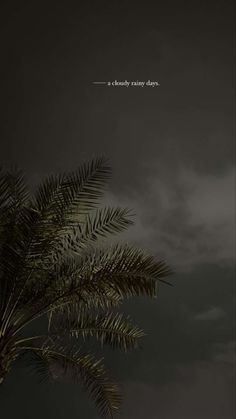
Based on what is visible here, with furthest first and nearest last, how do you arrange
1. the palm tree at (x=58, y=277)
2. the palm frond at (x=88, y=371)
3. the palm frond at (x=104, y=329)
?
the palm frond at (x=104, y=329)
the palm frond at (x=88, y=371)
the palm tree at (x=58, y=277)

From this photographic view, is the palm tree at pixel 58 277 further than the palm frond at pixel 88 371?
No

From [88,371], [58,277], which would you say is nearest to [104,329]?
[88,371]

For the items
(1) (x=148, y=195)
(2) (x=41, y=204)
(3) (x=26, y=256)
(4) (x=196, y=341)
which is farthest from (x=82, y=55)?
(4) (x=196, y=341)

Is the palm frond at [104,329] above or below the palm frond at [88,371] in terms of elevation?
above

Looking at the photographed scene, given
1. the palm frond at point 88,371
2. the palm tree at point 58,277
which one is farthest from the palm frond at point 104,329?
the palm frond at point 88,371

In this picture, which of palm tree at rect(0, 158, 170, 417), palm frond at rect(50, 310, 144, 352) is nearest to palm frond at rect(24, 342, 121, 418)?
palm tree at rect(0, 158, 170, 417)

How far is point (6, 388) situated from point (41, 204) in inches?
94.4

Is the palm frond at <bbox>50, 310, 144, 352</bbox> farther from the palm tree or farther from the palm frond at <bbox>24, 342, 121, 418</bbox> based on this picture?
the palm frond at <bbox>24, 342, 121, 418</bbox>

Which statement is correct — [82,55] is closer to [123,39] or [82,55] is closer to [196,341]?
[123,39]

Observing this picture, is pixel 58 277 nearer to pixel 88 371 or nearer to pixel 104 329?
pixel 104 329

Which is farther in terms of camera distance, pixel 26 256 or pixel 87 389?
pixel 87 389

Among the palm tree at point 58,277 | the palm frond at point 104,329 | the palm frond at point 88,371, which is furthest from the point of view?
the palm frond at point 104,329

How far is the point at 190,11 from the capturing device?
797 centimetres

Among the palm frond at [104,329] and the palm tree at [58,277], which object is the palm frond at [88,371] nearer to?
the palm tree at [58,277]
